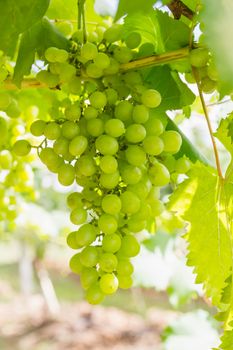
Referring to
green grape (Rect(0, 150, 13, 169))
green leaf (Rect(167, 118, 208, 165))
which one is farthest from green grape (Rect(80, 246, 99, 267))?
green grape (Rect(0, 150, 13, 169))

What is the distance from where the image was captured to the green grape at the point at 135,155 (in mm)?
704

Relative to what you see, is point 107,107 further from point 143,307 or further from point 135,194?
point 143,307

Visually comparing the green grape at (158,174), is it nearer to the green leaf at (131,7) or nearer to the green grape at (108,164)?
the green grape at (108,164)

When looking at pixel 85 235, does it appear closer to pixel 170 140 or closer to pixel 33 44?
pixel 170 140

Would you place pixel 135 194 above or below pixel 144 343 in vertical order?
below

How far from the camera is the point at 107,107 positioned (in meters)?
0.74

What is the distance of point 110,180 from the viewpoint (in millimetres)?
698

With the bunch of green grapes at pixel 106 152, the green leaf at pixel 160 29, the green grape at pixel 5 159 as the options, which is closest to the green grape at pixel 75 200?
the bunch of green grapes at pixel 106 152

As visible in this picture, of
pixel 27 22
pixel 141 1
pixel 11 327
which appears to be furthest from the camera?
pixel 11 327

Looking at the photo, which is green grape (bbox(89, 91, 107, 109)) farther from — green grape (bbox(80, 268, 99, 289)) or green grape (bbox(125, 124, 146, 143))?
green grape (bbox(80, 268, 99, 289))

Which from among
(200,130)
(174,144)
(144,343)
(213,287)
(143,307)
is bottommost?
(213,287)

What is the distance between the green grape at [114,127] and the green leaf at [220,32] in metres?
0.18

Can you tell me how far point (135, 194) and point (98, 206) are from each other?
0.05m

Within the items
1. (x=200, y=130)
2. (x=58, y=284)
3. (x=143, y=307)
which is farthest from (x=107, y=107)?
(x=58, y=284)
